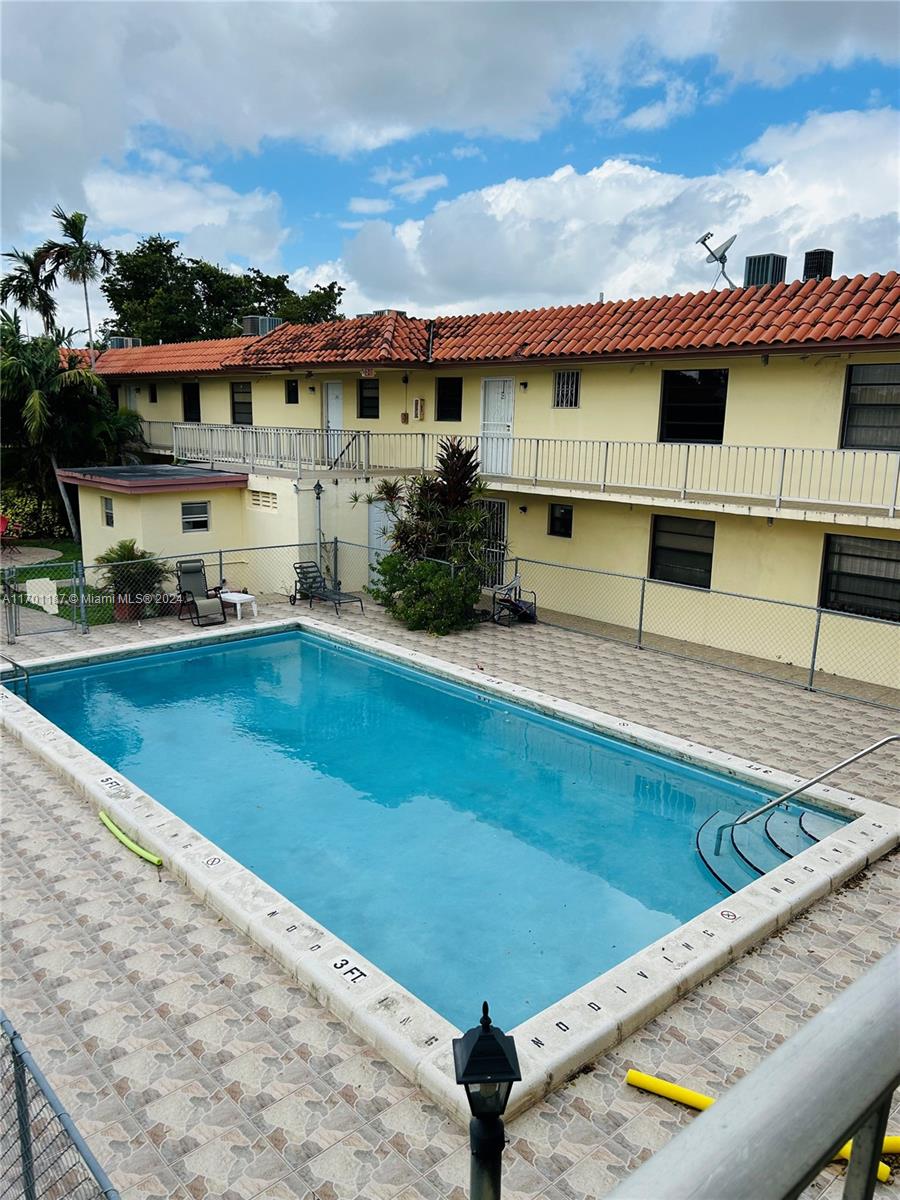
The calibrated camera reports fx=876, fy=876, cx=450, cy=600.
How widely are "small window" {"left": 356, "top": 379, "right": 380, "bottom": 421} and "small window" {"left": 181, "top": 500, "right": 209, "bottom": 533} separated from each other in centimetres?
537

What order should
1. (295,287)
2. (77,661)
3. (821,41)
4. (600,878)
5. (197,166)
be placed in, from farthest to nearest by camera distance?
(295,287) < (197,166) < (77,661) < (600,878) < (821,41)

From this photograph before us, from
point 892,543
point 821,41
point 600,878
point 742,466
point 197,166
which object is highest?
point 197,166

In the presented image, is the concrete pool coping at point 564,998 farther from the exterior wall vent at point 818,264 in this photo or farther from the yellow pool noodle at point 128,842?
the exterior wall vent at point 818,264

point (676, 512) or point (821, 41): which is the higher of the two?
point (821, 41)

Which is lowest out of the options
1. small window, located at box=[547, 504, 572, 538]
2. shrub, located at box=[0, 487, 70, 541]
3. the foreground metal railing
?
shrub, located at box=[0, 487, 70, 541]

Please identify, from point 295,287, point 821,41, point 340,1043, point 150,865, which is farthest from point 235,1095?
point 295,287

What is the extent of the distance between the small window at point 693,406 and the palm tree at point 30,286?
2449 cm

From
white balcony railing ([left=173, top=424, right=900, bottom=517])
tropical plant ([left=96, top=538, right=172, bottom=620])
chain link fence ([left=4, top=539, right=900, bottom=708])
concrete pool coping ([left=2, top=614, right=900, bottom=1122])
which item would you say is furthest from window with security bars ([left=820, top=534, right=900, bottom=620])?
tropical plant ([left=96, top=538, right=172, bottom=620])

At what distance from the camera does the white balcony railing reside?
1497 cm

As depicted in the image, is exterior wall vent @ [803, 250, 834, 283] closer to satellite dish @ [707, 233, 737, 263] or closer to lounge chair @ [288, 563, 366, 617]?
satellite dish @ [707, 233, 737, 263]

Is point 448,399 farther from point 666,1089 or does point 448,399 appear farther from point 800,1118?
point 800,1118

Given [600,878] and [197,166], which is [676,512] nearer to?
[600,878]

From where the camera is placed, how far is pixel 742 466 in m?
16.7

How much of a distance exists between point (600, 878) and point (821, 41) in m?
8.30
